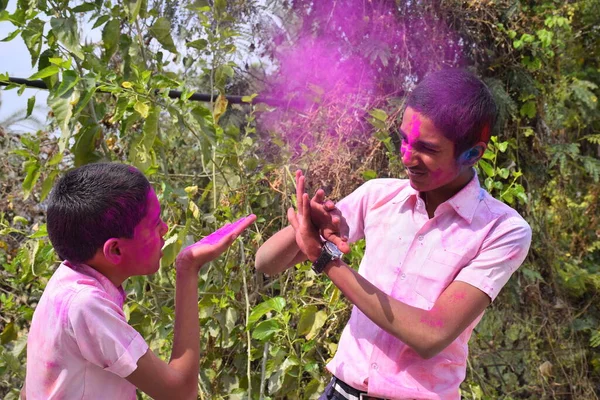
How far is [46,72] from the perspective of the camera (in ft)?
8.08

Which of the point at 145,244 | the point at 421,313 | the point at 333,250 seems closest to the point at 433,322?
the point at 421,313

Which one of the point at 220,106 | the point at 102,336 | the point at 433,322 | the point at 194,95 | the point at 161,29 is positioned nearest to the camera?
the point at 102,336

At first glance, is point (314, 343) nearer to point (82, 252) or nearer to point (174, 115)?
point (174, 115)

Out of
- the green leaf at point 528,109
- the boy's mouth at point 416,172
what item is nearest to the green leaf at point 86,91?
the boy's mouth at point 416,172

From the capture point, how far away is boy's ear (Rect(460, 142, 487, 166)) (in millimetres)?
1662

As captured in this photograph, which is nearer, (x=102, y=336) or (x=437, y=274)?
(x=102, y=336)

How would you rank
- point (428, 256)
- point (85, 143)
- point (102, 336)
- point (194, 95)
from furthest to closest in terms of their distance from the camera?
point (194, 95) → point (85, 143) → point (428, 256) → point (102, 336)

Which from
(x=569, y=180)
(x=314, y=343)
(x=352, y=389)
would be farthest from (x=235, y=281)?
(x=569, y=180)

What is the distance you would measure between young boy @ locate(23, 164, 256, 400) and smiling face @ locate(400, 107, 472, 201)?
39 cm

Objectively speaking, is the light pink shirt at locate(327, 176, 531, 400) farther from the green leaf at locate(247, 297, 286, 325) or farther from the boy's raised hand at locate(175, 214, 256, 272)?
the green leaf at locate(247, 297, 286, 325)

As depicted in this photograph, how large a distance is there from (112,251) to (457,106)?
2.61 ft

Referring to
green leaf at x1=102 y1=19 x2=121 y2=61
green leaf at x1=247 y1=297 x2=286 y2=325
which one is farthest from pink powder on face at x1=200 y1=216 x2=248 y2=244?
green leaf at x1=102 y1=19 x2=121 y2=61

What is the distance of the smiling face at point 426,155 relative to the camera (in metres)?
1.64

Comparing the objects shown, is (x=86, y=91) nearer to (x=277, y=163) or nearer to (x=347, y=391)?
(x=277, y=163)
